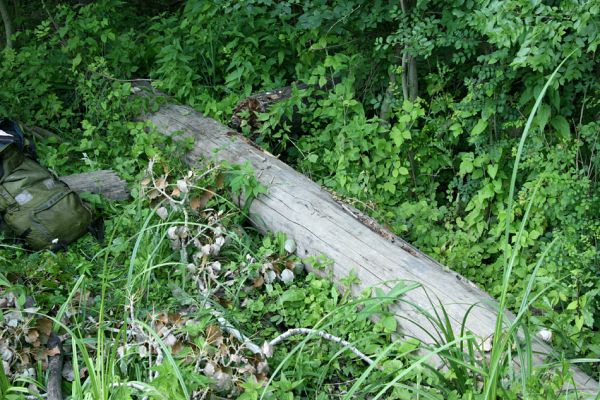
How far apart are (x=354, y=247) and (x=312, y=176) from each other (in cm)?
127

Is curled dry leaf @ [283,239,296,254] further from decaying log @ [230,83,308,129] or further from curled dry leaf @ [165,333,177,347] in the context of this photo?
decaying log @ [230,83,308,129]

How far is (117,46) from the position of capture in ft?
19.5

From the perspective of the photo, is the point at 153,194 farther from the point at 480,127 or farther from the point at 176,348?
the point at 480,127

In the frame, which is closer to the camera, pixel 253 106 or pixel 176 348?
pixel 176 348

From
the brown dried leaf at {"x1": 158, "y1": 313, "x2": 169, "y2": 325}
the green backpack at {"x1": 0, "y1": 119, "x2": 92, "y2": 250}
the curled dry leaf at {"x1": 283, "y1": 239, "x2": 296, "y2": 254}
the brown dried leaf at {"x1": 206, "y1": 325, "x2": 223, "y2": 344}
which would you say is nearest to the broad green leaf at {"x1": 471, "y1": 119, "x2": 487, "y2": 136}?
the curled dry leaf at {"x1": 283, "y1": 239, "x2": 296, "y2": 254}

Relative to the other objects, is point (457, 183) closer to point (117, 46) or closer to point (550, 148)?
point (550, 148)

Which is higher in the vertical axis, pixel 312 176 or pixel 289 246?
pixel 289 246

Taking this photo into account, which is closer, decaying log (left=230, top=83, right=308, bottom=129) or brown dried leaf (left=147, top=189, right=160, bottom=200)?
brown dried leaf (left=147, top=189, right=160, bottom=200)

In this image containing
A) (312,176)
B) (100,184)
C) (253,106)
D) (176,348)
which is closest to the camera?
(176,348)

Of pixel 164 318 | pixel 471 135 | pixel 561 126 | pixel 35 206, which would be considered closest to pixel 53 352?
pixel 164 318

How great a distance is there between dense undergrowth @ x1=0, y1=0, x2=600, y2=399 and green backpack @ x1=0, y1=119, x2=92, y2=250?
14 centimetres

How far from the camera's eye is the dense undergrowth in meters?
3.28

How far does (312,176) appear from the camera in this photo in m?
5.03

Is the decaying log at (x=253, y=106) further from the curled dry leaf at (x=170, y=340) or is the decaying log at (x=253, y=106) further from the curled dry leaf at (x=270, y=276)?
the curled dry leaf at (x=170, y=340)
